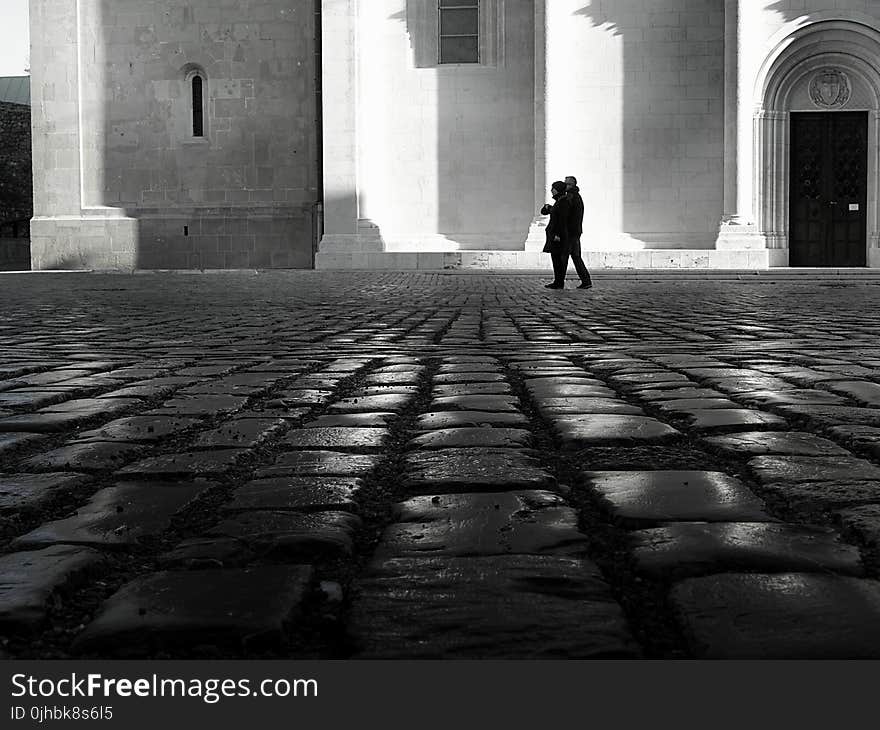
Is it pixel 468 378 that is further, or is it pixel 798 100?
pixel 798 100

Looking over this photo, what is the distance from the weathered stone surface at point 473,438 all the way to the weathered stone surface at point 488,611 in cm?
117

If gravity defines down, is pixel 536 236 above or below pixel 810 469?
above

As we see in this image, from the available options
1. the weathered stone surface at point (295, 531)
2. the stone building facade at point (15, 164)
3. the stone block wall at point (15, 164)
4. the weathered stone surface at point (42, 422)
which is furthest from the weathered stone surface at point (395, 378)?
the stone block wall at point (15, 164)

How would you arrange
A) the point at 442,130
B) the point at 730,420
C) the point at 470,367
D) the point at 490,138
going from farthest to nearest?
the point at 442,130 < the point at 490,138 < the point at 470,367 < the point at 730,420

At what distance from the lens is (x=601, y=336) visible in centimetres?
727

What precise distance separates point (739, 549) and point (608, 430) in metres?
1.39

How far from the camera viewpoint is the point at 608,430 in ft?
10.6

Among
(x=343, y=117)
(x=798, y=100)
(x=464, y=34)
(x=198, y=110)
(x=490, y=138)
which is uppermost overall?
(x=464, y=34)

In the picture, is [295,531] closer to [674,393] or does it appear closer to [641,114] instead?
[674,393]

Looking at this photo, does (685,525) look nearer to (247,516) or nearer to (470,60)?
(247,516)

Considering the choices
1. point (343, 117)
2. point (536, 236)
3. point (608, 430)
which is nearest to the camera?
point (608, 430)

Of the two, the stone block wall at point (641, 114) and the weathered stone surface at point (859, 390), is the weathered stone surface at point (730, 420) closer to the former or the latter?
the weathered stone surface at point (859, 390)

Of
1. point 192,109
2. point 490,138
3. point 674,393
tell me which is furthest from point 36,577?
point 192,109

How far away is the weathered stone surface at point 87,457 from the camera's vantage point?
273cm
